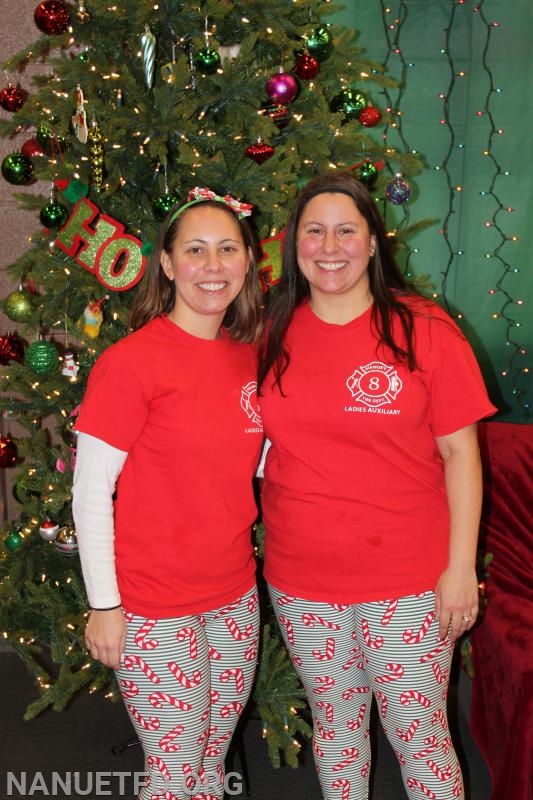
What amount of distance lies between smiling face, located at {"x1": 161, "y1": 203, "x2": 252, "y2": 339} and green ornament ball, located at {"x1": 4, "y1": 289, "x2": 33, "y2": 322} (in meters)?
0.68

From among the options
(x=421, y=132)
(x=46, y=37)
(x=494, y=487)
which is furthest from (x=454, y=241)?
(x=46, y=37)

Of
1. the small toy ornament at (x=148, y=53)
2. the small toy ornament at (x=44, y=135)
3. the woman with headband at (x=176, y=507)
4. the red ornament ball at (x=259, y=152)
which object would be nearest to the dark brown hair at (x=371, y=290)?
the woman with headband at (x=176, y=507)

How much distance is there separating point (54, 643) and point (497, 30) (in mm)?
3030

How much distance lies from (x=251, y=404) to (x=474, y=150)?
7.77 feet

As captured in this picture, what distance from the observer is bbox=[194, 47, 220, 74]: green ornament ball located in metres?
1.86

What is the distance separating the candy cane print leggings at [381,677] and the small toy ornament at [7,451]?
38.7 inches

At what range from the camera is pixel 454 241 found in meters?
3.47

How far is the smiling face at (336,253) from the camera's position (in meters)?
1.53

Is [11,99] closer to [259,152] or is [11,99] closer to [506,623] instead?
[259,152]

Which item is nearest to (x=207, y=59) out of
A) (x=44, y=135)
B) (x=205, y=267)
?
(x=44, y=135)

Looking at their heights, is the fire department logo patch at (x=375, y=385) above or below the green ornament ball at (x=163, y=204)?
below

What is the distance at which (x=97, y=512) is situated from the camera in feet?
4.48

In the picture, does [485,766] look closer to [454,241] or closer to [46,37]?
[454,241]

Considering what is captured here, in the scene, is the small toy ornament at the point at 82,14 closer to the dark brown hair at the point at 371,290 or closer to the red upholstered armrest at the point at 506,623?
the dark brown hair at the point at 371,290
